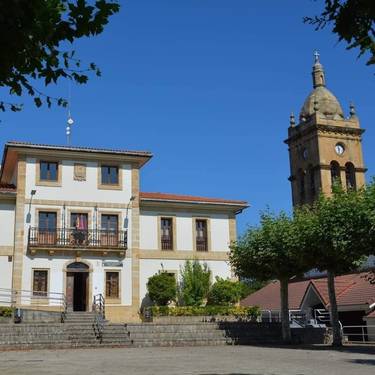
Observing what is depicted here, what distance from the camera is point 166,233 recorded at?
105ft

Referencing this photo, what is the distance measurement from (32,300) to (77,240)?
3674 millimetres

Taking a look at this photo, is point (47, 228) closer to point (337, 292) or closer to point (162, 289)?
point (162, 289)

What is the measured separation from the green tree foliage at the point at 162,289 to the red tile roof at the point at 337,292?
8.89 metres

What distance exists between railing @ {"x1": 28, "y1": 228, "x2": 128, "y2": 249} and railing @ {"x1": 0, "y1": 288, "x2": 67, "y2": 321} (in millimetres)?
2383

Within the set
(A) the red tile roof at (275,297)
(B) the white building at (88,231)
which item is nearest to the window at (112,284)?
(B) the white building at (88,231)

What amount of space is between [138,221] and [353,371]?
20.0 metres

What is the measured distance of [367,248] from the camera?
19859 millimetres

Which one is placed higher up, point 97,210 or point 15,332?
point 97,210

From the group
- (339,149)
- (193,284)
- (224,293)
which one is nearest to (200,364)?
(224,293)

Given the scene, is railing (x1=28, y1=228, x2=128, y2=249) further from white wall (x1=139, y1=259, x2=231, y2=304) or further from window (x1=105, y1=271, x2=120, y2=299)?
white wall (x1=139, y1=259, x2=231, y2=304)

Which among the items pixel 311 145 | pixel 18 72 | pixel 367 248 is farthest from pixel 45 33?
pixel 311 145

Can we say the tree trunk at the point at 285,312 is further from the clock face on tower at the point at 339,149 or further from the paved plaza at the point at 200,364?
the clock face on tower at the point at 339,149

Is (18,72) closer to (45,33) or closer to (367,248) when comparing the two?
(45,33)

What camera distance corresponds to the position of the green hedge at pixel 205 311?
93.5ft
